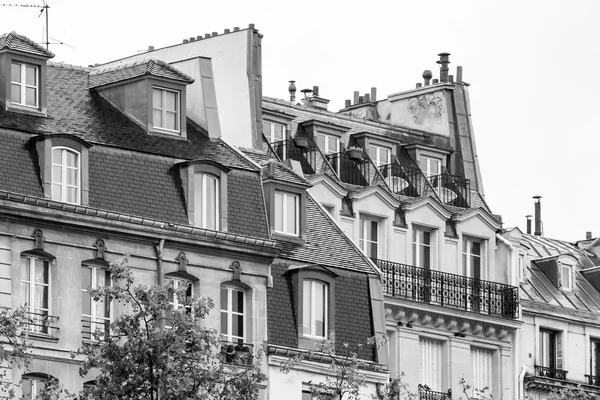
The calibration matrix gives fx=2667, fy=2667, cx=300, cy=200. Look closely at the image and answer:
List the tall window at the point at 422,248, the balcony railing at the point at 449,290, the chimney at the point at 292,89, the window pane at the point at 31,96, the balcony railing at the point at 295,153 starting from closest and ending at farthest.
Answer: the window pane at the point at 31,96
the balcony railing at the point at 295,153
the balcony railing at the point at 449,290
the tall window at the point at 422,248
the chimney at the point at 292,89

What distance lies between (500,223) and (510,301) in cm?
252

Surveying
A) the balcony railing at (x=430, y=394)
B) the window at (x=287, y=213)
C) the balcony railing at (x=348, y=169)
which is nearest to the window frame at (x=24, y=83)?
the window at (x=287, y=213)

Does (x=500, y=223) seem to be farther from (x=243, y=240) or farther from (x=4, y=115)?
(x=4, y=115)

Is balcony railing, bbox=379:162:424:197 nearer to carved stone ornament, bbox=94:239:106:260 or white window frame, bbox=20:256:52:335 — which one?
carved stone ornament, bbox=94:239:106:260

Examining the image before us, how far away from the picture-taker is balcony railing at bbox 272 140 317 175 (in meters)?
80.8

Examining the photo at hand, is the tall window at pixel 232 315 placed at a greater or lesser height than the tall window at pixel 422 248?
lesser

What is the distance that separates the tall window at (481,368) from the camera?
8369 centimetres

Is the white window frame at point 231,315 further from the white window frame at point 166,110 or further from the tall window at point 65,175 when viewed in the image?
the tall window at point 65,175

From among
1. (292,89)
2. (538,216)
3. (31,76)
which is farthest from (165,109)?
(538,216)

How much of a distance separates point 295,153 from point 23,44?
14.3m

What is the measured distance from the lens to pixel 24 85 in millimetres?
68750

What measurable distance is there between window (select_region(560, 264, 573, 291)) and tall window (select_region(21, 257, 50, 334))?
3080cm

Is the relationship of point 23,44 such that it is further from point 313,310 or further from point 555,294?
point 555,294

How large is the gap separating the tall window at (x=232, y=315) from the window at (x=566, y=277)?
24.7 meters
